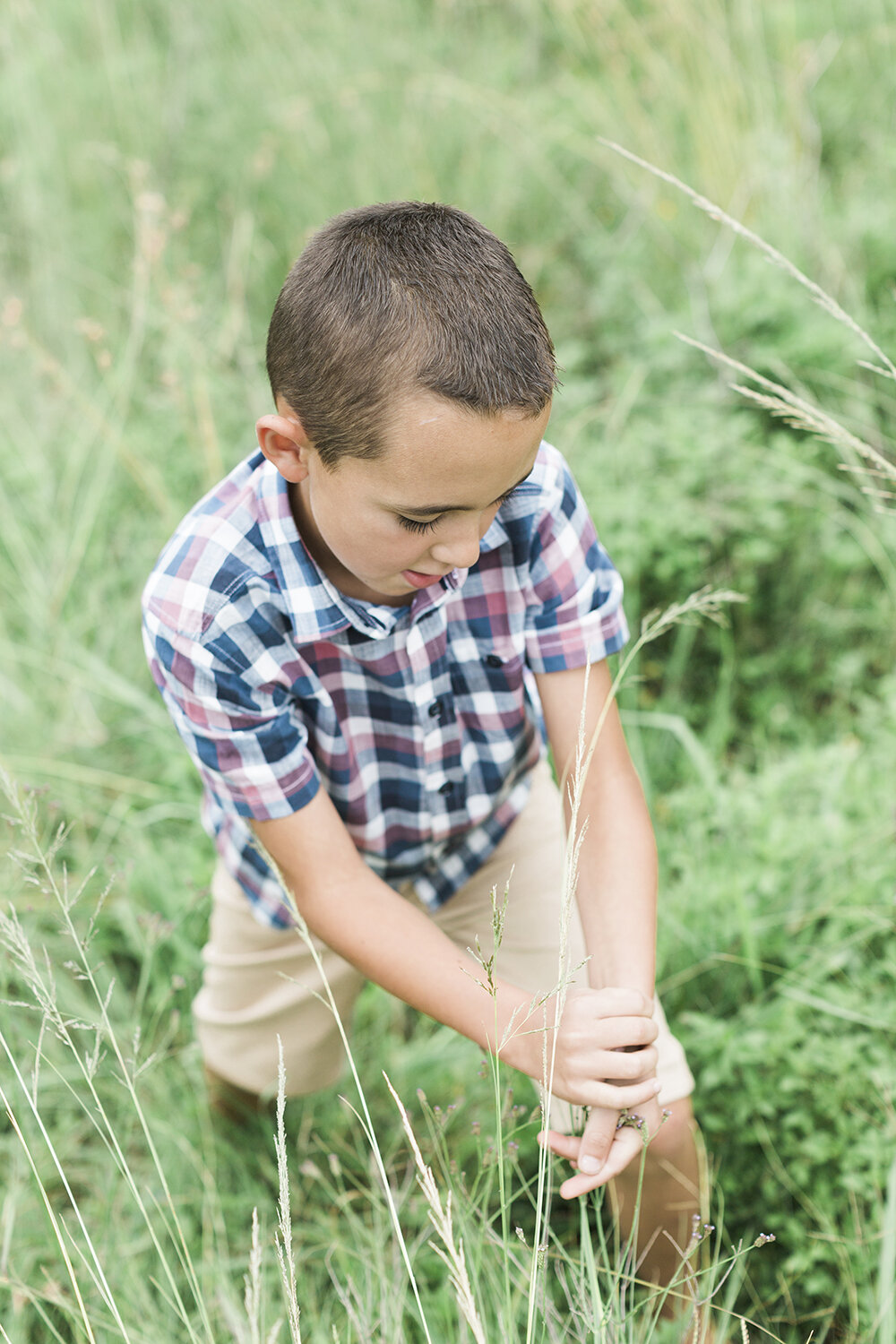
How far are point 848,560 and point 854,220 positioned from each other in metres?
1.01

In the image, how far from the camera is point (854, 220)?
2.81 metres

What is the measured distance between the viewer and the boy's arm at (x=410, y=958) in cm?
117

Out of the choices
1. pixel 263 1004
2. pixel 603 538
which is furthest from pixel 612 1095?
pixel 603 538

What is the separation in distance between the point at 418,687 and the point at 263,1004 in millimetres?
632

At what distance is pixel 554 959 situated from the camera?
62.1 inches

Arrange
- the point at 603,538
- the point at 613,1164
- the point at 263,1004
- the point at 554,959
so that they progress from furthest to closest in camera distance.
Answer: the point at 603,538
the point at 263,1004
the point at 554,959
the point at 613,1164

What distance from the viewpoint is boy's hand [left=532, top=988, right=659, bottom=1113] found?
114cm

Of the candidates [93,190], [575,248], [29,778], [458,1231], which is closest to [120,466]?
[29,778]

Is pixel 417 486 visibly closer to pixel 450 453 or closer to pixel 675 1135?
pixel 450 453

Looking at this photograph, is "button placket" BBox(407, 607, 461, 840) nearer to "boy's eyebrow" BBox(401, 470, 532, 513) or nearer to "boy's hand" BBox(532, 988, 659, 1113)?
"boy's eyebrow" BBox(401, 470, 532, 513)

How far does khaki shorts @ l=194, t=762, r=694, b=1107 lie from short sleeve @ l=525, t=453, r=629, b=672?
13.7 inches

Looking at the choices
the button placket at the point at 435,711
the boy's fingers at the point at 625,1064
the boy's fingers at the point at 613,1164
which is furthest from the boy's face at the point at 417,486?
the boy's fingers at the point at 613,1164

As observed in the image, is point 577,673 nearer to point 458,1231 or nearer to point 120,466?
point 458,1231

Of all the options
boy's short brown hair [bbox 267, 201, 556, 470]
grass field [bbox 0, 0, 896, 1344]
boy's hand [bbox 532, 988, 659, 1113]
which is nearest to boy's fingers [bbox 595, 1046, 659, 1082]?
boy's hand [bbox 532, 988, 659, 1113]
